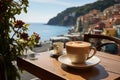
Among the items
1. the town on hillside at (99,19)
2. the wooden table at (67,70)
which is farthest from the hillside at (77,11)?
the wooden table at (67,70)

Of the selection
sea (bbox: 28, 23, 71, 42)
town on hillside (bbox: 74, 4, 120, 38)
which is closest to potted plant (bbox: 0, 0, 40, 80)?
sea (bbox: 28, 23, 71, 42)

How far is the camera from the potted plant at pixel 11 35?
4.74 feet

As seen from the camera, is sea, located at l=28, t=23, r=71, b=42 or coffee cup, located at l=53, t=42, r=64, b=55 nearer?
coffee cup, located at l=53, t=42, r=64, b=55

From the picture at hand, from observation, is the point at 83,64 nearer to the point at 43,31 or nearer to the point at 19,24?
the point at 19,24

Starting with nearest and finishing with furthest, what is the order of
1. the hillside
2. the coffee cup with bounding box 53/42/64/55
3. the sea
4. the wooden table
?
1. the wooden table
2. the coffee cup with bounding box 53/42/64/55
3. the sea
4. the hillside

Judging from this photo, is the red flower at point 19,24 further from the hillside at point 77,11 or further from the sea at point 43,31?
the hillside at point 77,11

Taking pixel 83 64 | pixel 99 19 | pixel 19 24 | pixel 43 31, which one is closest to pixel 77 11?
pixel 99 19

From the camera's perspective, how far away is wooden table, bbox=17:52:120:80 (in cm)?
90

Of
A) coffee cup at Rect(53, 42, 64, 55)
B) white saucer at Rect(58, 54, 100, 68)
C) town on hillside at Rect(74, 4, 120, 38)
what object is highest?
town on hillside at Rect(74, 4, 120, 38)

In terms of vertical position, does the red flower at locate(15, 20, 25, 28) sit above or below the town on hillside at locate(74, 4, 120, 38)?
below

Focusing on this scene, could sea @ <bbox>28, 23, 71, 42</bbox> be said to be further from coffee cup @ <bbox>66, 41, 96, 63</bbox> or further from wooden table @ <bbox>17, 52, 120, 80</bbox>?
coffee cup @ <bbox>66, 41, 96, 63</bbox>

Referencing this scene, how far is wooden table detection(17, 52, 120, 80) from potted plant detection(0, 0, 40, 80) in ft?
1.10

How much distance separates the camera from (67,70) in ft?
3.23

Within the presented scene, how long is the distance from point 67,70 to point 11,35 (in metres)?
0.79
